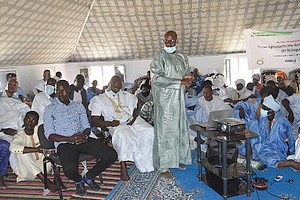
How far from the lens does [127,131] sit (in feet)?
13.4

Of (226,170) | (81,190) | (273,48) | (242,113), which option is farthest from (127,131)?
(273,48)

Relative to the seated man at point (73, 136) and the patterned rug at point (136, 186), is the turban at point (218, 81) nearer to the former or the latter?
the patterned rug at point (136, 186)

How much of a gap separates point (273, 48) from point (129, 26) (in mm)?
3583

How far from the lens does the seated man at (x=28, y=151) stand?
3.80 meters

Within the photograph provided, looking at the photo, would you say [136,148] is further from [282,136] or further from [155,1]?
[155,1]

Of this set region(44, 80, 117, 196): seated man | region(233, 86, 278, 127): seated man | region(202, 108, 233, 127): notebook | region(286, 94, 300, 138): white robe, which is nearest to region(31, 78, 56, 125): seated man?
region(44, 80, 117, 196): seated man

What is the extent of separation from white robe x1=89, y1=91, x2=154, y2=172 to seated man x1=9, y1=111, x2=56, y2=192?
2.56ft

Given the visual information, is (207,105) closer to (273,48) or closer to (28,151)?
(28,151)

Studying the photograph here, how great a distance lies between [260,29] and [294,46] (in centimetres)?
97

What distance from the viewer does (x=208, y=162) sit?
372 cm

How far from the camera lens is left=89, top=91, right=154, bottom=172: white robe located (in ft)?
13.1

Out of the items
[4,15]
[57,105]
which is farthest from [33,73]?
[57,105]

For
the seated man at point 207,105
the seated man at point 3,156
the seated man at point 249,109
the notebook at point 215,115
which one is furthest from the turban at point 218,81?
the seated man at point 3,156

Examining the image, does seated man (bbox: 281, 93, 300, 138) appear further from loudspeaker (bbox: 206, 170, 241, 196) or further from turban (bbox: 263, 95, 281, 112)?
loudspeaker (bbox: 206, 170, 241, 196)
